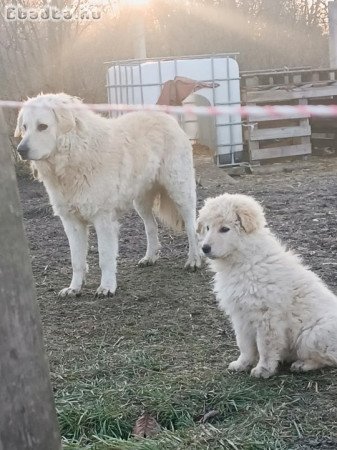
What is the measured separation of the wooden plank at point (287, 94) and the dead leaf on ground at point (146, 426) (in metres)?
11.5

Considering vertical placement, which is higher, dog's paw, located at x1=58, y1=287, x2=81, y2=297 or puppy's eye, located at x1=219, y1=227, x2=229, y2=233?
puppy's eye, located at x1=219, y1=227, x2=229, y2=233

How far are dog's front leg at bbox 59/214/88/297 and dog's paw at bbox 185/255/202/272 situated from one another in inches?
43.6

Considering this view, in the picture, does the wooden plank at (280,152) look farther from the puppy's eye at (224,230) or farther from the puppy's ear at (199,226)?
the puppy's eye at (224,230)

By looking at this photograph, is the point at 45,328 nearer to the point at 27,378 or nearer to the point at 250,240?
the point at 250,240

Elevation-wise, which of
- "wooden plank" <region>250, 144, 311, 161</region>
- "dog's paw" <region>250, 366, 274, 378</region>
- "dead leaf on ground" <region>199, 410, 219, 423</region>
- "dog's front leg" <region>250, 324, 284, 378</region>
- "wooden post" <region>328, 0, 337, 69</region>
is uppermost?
"wooden post" <region>328, 0, 337, 69</region>

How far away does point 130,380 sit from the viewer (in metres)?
4.19

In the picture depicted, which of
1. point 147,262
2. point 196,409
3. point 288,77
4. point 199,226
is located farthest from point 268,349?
point 288,77

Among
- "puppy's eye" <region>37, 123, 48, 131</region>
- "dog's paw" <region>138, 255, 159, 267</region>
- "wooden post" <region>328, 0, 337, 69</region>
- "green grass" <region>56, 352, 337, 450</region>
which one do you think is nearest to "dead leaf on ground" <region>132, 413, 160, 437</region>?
"green grass" <region>56, 352, 337, 450</region>

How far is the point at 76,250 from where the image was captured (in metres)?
6.42

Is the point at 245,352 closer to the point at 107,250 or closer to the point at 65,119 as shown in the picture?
the point at 107,250

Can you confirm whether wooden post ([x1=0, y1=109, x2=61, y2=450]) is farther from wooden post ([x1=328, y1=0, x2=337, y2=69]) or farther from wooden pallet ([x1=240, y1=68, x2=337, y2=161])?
wooden post ([x1=328, y1=0, x2=337, y2=69])

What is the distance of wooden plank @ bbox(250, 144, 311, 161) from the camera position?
14461 millimetres

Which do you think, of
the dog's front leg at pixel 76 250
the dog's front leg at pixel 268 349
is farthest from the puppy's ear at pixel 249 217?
the dog's front leg at pixel 76 250

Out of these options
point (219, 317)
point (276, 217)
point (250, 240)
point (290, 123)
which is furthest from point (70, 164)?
point (290, 123)
